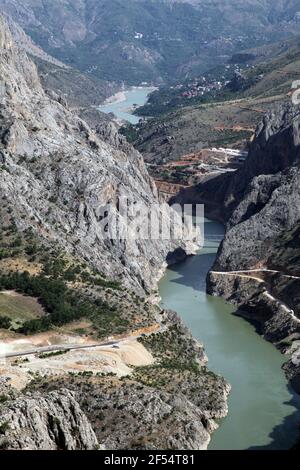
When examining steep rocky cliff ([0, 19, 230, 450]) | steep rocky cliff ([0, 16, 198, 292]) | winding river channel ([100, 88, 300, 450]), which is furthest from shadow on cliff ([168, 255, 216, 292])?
steep rocky cliff ([0, 19, 230, 450])

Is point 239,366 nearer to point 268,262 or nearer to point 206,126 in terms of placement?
point 268,262

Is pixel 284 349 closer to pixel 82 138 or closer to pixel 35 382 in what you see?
pixel 35 382

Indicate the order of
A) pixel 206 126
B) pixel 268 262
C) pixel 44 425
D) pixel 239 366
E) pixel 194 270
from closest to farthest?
pixel 44 425 < pixel 239 366 < pixel 268 262 < pixel 194 270 < pixel 206 126

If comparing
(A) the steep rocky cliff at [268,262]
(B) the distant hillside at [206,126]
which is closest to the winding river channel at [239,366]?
(A) the steep rocky cliff at [268,262]

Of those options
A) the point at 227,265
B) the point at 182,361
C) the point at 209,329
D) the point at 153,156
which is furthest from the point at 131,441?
the point at 153,156

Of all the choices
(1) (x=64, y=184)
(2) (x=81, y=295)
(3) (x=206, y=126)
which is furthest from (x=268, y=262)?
(3) (x=206, y=126)

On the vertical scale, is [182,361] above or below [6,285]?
below

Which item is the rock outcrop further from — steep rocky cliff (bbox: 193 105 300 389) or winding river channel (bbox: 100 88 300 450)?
steep rocky cliff (bbox: 193 105 300 389)
